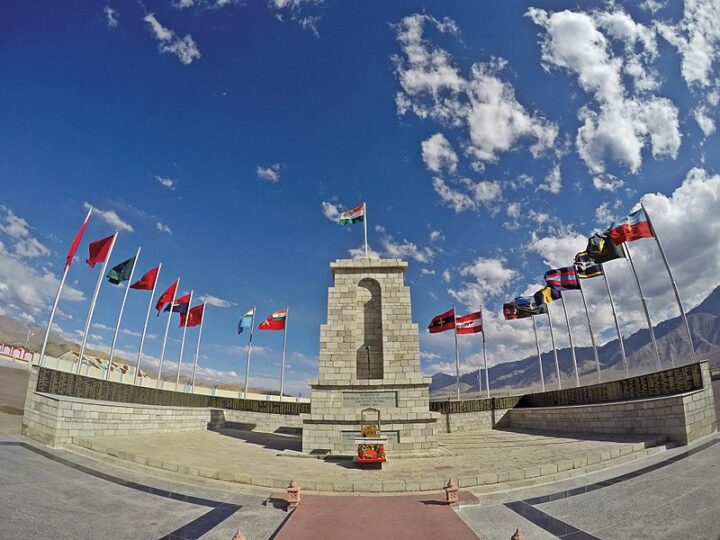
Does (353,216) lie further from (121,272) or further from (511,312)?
(511,312)

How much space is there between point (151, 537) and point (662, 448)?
14.8 meters

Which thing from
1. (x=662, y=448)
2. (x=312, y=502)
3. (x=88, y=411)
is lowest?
(x=312, y=502)

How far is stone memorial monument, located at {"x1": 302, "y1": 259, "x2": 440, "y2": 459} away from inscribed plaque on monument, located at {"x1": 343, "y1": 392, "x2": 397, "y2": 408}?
44 millimetres

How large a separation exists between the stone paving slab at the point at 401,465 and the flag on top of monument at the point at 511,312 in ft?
55.4

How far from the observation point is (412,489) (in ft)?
32.4

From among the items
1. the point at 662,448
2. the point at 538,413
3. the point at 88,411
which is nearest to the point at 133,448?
the point at 88,411

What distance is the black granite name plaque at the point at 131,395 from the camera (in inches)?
572

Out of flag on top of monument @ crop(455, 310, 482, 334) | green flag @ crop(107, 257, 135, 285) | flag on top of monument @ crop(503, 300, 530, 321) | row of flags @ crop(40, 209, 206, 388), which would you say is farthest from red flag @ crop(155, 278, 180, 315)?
flag on top of monument @ crop(503, 300, 530, 321)

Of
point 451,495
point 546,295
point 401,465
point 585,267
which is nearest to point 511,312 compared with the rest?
point 546,295

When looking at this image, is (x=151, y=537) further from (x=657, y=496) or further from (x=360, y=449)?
Answer: (x=657, y=496)

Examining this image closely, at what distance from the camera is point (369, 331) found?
1930 cm

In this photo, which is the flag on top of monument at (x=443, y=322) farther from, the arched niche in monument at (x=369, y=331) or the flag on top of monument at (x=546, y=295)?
the arched niche in monument at (x=369, y=331)

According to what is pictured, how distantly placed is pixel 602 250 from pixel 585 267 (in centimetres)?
434

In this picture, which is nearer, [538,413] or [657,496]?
[657,496]
